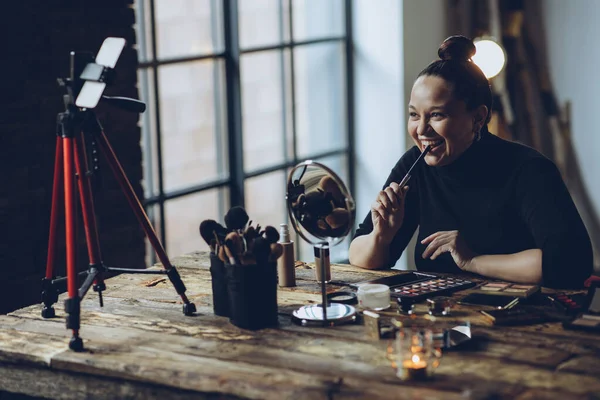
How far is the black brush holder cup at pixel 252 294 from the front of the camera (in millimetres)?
2129

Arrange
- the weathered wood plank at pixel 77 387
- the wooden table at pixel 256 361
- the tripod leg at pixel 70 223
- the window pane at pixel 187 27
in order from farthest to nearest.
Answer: the window pane at pixel 187 27 → the tripod leg at pixel 70 223 → the weathered wood plank at pixel 77 387 → the wooden table at pixel 256 361

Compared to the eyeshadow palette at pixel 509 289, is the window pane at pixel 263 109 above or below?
above

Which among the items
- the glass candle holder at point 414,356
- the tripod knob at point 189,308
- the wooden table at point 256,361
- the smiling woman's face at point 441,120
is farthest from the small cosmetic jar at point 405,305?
the smiling woman's face at point 441,120

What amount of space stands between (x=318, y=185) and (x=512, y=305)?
0.54 metres

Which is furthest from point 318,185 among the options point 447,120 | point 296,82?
point 296,82

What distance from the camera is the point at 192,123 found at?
4078mm

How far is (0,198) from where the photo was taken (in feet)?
9.57

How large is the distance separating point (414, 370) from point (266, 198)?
295cm

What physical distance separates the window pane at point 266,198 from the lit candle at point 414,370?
272 cm

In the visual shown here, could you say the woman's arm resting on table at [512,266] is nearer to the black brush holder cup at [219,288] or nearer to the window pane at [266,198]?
the black brush holder cup at [219,288]

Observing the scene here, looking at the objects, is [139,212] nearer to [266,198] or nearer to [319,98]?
[266,198]


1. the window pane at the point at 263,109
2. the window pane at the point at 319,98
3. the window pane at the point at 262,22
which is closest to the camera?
the window pane at the point at 262,22

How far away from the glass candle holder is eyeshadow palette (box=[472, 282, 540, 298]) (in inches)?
19.9

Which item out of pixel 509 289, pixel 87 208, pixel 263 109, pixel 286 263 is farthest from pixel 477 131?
pixel 263 109
